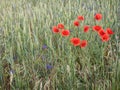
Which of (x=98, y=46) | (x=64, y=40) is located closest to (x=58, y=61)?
(x=64, y=40)

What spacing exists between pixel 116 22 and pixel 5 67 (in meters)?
1.04

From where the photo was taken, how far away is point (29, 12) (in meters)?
2.97

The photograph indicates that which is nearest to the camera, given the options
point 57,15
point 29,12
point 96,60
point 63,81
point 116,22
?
point 63,81

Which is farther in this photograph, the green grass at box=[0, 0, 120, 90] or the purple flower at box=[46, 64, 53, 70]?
the purple flower at box=[46, 64, 53, 70]

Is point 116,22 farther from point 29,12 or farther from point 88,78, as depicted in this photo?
point 29,12

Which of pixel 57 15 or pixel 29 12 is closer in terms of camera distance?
pixel 57 15

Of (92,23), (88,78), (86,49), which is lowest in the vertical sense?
(88,78)

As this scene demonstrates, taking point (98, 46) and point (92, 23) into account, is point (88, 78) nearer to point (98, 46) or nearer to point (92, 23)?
point (98, 46)

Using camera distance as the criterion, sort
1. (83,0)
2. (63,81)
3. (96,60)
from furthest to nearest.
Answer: (83,0), (96,60), (63,81)

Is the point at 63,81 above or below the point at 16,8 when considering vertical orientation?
below

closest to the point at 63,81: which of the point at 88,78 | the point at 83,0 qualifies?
the point at 88,78

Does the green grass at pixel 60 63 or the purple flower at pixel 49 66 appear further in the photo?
the purple flower at pixel 49 66

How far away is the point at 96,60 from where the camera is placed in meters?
2.00

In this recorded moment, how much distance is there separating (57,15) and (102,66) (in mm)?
922
